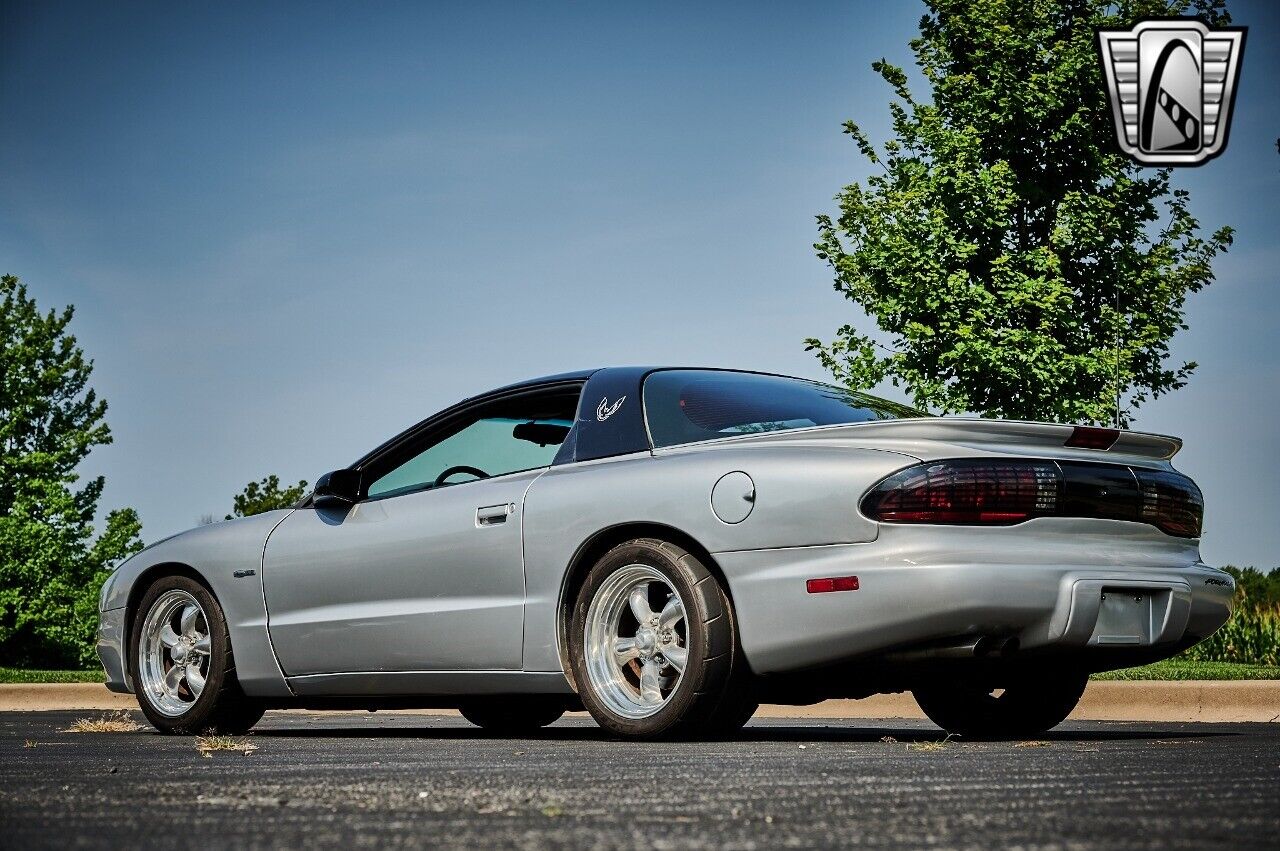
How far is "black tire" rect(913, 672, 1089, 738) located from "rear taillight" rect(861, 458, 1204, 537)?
1.03 m

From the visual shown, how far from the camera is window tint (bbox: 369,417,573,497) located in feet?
21.8

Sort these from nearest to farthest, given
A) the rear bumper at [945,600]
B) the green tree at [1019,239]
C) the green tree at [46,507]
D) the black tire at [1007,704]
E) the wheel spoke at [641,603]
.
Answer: the rear bumper at [945,600] < the wheel spoke at [641,603] < the black tire at [1007,704] < the green tree at [1019,239] < the green tree at [46,507]

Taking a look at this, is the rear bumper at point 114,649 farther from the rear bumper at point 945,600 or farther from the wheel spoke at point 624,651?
the rear bumper at point 945,600

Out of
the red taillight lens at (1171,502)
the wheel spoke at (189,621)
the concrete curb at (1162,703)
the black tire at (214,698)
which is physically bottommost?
the concrete curb at (1162,703)

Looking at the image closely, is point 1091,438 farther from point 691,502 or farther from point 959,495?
point 691,502

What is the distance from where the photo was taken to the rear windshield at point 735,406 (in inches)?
240

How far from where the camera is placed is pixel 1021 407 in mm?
22750

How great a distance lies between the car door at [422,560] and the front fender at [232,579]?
88 millimetres

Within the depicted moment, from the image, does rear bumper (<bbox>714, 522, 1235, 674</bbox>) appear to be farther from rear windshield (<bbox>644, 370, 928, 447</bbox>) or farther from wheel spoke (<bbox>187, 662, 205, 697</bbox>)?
wheel spoke (<bbox>187, 662, 205, 697</bbox>)

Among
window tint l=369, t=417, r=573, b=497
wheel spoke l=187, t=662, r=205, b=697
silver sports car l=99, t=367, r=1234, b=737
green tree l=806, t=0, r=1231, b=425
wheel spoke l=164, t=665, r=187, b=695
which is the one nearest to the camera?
silver sports car l=99, t=367, r=1234, b=737

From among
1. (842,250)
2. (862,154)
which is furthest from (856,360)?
(862,154)

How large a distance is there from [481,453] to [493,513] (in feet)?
2.15

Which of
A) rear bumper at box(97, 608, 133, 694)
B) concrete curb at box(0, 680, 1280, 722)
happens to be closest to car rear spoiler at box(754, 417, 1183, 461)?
rear bumper at box(97, 608, 133, 694)

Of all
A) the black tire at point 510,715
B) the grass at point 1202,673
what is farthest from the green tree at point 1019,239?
the black tire at point 510,715
